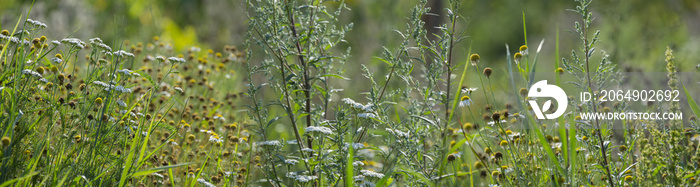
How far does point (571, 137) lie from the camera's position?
1654mm

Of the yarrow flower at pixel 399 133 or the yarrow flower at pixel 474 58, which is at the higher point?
the yarrow flower at pixel 474 58

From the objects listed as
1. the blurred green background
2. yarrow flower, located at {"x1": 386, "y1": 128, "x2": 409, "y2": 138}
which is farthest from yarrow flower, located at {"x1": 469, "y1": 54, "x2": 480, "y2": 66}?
the blurred green background

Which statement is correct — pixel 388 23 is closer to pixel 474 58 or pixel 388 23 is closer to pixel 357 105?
pixel 474 58

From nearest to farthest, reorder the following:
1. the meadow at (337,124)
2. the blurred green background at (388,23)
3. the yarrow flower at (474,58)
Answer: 1. the meadow at (337,124)
2. the yarrow flower at (474,58)
3. the blurred green background at (388,23)

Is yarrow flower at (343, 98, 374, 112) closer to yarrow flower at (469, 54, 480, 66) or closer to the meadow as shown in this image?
the meadow

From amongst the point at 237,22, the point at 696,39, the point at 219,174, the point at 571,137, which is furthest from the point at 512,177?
the point at 696,39

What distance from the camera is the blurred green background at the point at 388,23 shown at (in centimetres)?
527

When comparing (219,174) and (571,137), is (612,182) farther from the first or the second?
(219,174)

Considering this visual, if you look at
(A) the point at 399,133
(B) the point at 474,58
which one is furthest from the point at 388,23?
(A) the point at 399,133

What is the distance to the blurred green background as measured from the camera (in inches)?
207

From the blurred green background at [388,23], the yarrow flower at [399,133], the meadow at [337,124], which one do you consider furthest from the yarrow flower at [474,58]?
the blurred green background at [388,23]

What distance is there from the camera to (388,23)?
21.6ft

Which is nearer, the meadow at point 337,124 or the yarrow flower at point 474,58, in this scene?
the meadow at point 337,124

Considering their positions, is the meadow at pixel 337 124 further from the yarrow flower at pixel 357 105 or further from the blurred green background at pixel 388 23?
the blurred green background at pixel 388 23
